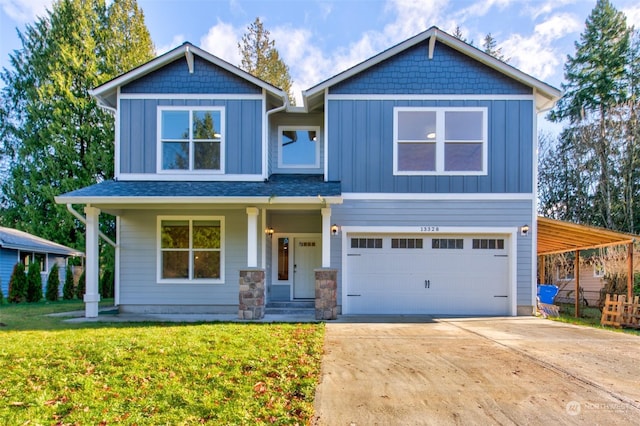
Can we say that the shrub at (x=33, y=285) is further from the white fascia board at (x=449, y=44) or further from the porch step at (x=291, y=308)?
the white fascia board at (x=449, y=44)

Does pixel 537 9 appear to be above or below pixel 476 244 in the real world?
above

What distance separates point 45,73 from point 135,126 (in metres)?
14.3

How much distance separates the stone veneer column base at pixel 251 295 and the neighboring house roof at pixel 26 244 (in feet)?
40.8

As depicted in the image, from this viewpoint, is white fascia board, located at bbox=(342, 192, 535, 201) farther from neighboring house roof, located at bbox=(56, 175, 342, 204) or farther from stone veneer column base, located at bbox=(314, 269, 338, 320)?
stone veneer column base, located at bbox=(314, 269, 338, 320)

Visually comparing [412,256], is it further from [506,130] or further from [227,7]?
[227,7]

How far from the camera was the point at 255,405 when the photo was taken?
136 inches

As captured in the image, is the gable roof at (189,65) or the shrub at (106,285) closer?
the gable roof at (189,65)

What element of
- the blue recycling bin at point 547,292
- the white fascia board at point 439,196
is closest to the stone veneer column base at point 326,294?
the white fascia board at point 439,196

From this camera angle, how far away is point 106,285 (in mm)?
16766

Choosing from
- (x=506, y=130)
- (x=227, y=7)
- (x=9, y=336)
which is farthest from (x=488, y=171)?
(x=227, y=7)

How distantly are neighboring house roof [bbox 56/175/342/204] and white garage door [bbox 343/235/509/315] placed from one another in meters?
1.73

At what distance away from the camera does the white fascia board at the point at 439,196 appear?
9.33 meters

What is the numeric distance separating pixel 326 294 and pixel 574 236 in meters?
6.90

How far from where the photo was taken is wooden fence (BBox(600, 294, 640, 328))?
9625 mm
